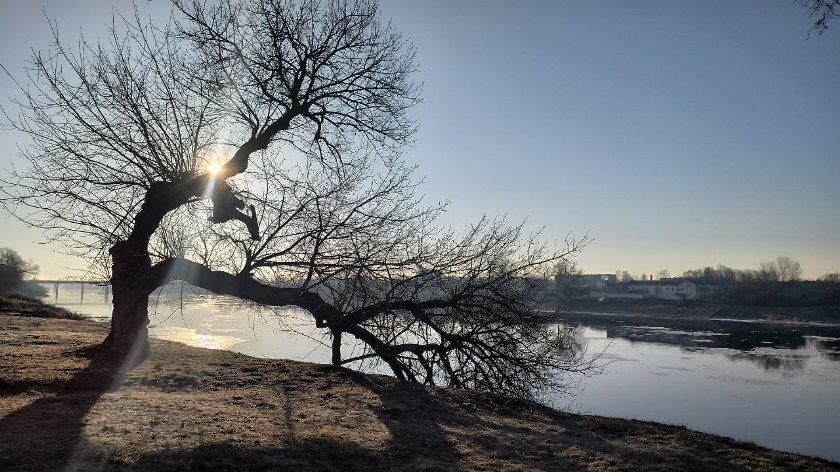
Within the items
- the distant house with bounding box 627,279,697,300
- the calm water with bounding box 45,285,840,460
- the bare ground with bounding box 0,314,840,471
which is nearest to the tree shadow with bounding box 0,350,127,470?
the bare ground with bounding box 0,314,840,471

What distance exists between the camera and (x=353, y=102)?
12023 millimetres

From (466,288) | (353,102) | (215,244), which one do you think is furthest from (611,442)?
(353,102)

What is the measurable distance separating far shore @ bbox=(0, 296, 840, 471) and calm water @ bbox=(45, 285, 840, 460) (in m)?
2.08

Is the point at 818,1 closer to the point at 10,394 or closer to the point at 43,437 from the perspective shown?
the point at 43,437

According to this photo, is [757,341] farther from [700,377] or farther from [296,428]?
[296,428]

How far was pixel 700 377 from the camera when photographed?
22.8m


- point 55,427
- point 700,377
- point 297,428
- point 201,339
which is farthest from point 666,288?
point 55,427

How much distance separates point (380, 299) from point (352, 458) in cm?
527

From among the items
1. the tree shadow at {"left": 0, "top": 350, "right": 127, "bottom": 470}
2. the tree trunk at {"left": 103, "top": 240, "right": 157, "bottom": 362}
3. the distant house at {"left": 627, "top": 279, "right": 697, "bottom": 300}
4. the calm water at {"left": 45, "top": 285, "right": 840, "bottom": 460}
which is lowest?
the calm water at {"left": 45, "top": 285, "right": 840, "bottom": 460}

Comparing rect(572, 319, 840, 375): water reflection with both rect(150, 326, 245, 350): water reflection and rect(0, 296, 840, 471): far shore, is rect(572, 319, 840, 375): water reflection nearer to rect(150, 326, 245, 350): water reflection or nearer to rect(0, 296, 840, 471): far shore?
rect(0, 296, 840, 471): far shore

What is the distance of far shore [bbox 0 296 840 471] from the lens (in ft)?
16.1

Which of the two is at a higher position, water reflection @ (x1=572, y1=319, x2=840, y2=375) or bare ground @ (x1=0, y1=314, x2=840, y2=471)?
bare ground @ (x1=0, y1=314, x2=840, y2=471)

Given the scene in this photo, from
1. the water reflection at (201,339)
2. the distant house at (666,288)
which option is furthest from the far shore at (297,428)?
the distant house at (666,288)

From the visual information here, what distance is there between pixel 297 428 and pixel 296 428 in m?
0.01
